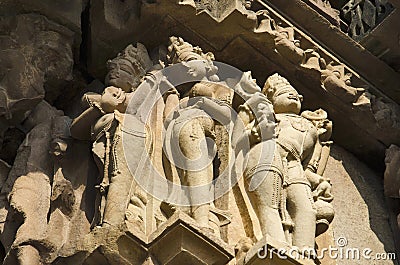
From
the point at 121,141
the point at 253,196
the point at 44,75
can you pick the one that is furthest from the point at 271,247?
the point at 44,75

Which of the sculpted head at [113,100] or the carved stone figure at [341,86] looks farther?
the carved stone figure at [341,86]

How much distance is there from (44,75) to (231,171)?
3.96 feet

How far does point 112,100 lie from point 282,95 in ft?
3.17

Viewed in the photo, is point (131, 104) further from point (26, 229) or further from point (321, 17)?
point (321, 17)

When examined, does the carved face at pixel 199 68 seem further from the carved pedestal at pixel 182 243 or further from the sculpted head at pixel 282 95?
the carved pedestal at pixel 182 243

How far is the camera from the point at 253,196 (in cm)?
623

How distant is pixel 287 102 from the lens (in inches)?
270

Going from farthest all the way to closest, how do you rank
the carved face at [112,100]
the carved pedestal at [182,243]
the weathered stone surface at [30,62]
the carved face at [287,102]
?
the carved face at [287,102]
the weathered stone surface at [30,62]
the carved face at [112,100]
the carved pedestal at [182,243]

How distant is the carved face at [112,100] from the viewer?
21.1 feet

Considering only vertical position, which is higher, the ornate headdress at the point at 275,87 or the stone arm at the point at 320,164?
the ornate headdress at the point at 275,87

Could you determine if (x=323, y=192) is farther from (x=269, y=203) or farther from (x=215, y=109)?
(x=215, y=109)

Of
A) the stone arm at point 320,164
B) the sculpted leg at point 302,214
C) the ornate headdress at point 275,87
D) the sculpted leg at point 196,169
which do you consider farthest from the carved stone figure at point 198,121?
the stone arm at point 320,164

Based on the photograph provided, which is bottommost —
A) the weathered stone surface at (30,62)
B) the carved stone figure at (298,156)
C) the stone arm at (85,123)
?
the weathered stone surface at (30,62)

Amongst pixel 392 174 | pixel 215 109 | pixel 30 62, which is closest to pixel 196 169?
pixel 215 109
